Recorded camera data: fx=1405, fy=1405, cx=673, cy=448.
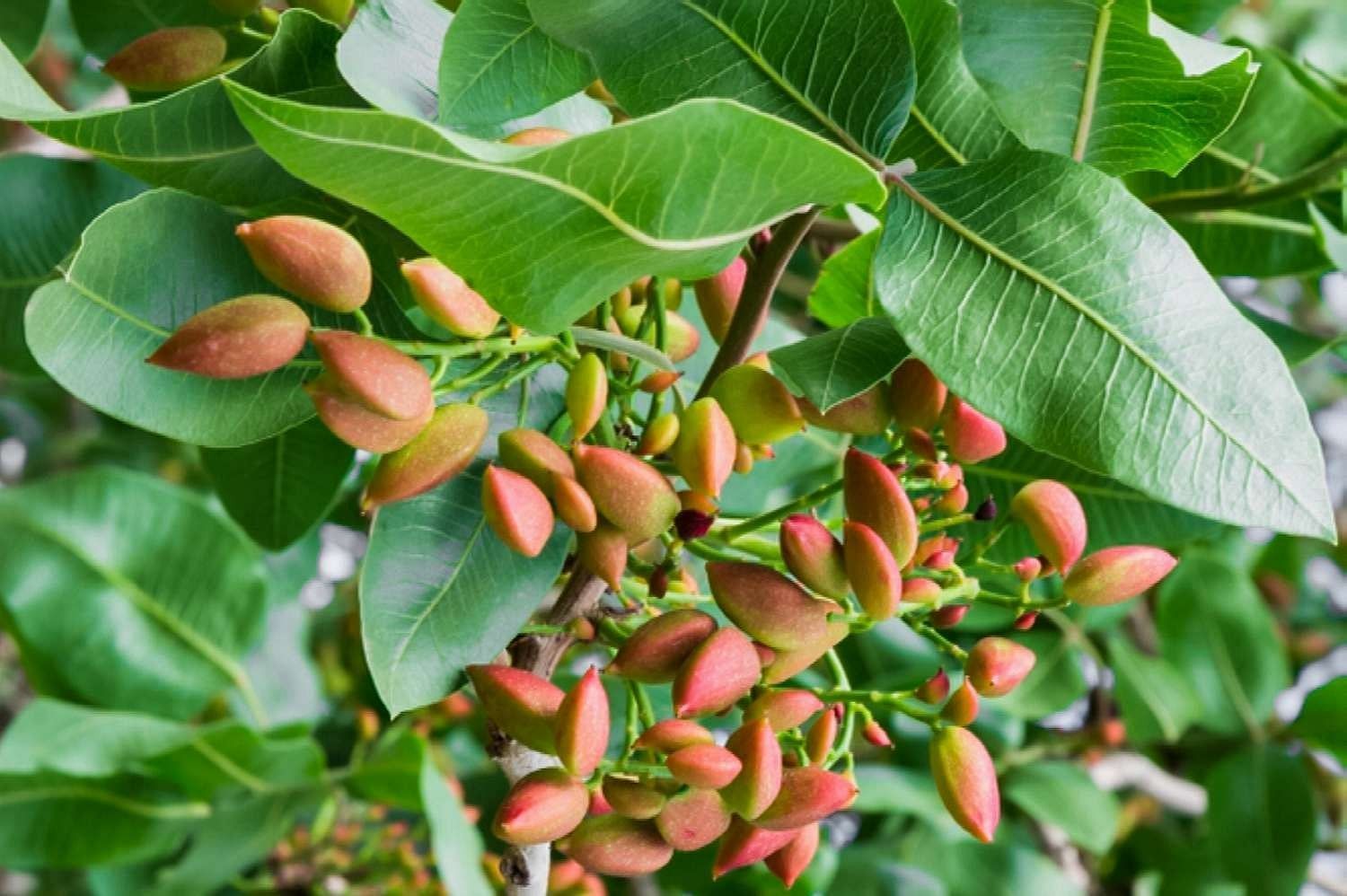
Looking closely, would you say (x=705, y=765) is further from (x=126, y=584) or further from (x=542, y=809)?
(x=126, y=584)

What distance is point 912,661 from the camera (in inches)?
37.7

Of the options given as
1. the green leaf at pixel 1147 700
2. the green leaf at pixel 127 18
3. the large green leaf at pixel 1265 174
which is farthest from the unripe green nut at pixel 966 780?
the green leaf at pixel 1147 700

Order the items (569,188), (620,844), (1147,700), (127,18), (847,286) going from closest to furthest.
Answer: (569,188)
(620,844)
(847,286)
(127,18)
(1147,700)

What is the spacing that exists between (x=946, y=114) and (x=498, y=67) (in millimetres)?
163

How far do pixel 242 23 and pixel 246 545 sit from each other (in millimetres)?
456

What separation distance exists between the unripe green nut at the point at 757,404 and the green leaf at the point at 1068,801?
0.62m

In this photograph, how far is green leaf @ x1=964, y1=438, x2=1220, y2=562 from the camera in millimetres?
629

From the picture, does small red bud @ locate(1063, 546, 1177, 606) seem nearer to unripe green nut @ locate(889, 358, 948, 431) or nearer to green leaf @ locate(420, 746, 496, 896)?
unripe green nut @ locate(889, 358, 948, 431)

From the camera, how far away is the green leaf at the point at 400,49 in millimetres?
421

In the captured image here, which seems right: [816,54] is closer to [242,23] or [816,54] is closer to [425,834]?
[242,23]

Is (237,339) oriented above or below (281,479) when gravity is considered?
above

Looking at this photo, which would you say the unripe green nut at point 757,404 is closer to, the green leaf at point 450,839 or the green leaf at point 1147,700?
the green leaf at point 450,839

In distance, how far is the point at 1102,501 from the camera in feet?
2.09

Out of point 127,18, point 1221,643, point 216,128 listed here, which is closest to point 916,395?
point 216,128
